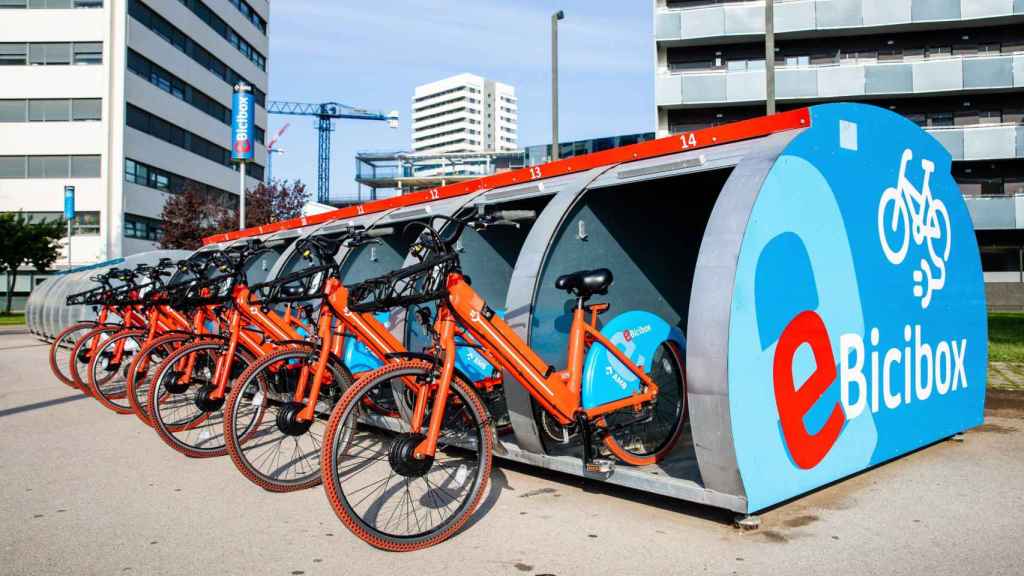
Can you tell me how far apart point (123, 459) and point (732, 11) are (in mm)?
29345

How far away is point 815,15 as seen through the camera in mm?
30156

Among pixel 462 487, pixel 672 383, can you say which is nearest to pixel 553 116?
pixel 672 383

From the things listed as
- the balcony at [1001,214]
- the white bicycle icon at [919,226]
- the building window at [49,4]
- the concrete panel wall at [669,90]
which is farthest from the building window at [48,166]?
the white bicycle icon at [919,226]

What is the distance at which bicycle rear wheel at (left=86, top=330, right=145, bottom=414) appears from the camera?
8203mm

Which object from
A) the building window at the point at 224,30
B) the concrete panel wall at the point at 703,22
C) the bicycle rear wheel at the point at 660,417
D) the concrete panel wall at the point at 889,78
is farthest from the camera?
the building window at the point at 224,30

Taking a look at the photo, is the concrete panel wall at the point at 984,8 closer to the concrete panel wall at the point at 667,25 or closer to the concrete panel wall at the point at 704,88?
the concrete panel wall at the point at 704,88

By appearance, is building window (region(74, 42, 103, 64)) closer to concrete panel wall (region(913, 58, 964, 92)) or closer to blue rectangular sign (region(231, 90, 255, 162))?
blue rectangular sign (region(231, 90, 255, 162))

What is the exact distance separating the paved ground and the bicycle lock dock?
7.7 inches

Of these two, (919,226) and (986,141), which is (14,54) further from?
(919,226)

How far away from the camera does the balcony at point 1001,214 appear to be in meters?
29.1

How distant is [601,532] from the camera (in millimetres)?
4051

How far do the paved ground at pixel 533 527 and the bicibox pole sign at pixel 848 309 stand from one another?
11.0 inches

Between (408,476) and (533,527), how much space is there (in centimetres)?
73

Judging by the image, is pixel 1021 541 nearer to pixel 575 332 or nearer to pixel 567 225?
pixel 575 332
